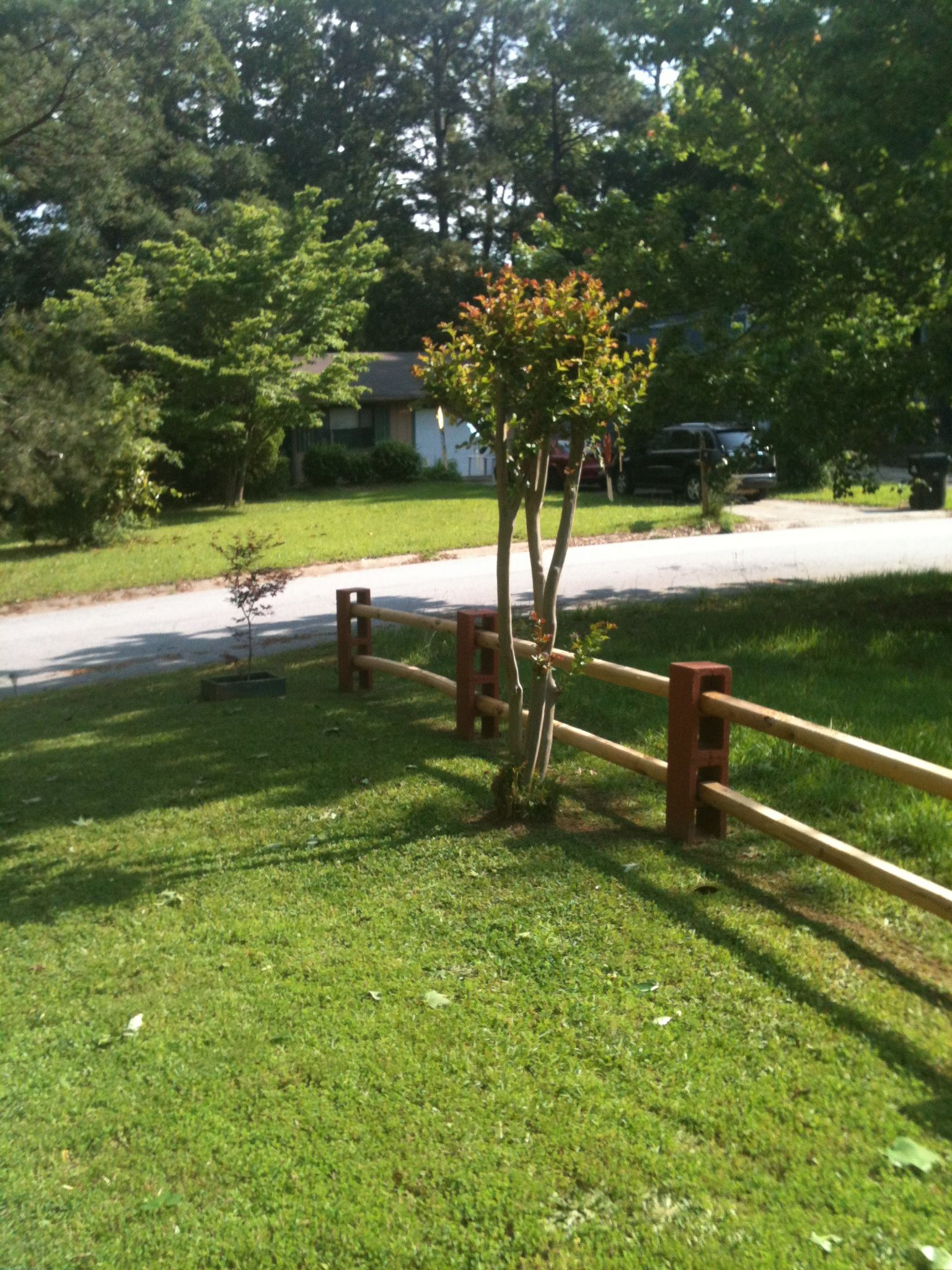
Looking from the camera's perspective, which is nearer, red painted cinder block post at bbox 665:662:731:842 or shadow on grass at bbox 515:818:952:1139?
shadow on grass at bbox 515:818:952:1139

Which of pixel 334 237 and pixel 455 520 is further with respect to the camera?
pixel 334 237

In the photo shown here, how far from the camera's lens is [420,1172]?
331cm

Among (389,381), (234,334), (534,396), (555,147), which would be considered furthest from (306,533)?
(555,147)

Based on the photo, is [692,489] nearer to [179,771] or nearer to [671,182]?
[671,182]

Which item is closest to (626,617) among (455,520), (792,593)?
(792,593)

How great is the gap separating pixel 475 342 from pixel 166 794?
333cm

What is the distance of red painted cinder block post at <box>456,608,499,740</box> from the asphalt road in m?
4.82

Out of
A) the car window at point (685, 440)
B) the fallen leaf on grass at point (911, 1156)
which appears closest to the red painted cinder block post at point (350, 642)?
the fallen leaf on grass at point (911, 1156)

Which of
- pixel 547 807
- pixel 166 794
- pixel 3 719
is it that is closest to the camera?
pixel 547 807

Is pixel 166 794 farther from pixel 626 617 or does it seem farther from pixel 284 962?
pixel 626 617

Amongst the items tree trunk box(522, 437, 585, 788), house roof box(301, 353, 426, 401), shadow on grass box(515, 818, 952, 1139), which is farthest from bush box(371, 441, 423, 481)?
shadow on grass box(515, 818, 952, 1139)

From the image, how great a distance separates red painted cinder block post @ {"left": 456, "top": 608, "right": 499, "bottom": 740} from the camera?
305 inches

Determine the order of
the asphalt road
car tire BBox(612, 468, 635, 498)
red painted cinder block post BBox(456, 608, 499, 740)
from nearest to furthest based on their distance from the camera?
red painted cinder block post BBox(456, 608, 499, 740), the asphalt road, car tire BBox(612, 468, 635, 498)

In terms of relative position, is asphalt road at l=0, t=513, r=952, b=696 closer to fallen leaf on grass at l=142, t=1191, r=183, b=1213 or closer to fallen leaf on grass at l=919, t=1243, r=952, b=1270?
fallen leaf on grass at l=142, t=1191, r=183, b=1213
